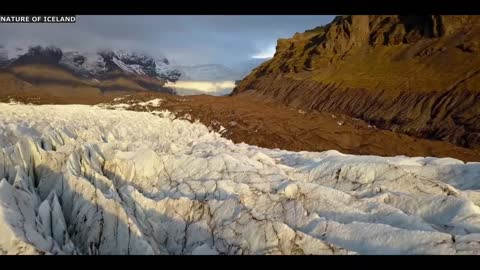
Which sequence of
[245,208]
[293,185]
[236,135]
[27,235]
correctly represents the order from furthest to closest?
[236,135], [293,185], [245,208], [27,235]

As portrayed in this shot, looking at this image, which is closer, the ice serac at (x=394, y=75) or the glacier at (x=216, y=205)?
the glacier at (x=216, y=205)

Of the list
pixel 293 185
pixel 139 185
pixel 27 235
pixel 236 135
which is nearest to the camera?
pixel 27 235

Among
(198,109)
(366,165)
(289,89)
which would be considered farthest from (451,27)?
(366,165)

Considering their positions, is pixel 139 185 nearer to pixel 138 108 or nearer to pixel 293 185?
pixel 293 185

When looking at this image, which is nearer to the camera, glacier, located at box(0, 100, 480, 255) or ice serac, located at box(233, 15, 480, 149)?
glacier, located at box(0, 100, 480, 255)
